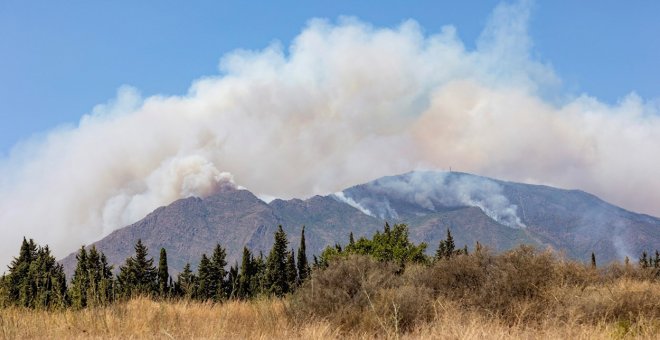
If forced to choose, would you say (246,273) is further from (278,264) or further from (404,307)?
(404,307)

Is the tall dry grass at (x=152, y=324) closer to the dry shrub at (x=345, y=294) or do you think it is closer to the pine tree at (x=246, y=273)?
the dry shrub at (x=345, y=294)

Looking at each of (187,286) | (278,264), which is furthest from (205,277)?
(187,286)

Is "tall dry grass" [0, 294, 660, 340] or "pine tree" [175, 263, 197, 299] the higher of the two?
"pine tree" [175, 263, 197, 299]

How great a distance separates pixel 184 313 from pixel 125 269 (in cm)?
7294

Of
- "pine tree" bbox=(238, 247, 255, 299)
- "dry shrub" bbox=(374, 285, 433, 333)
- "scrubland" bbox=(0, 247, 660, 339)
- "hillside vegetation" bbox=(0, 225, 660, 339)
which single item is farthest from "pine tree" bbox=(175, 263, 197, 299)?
"pine tree" bbox=(238, 247, 255, 299)

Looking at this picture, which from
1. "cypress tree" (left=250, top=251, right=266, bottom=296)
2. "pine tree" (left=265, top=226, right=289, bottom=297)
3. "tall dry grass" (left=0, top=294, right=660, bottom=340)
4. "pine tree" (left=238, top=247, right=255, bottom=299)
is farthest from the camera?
"pine tree" (left=238, top=247, right=255, bottom=299)

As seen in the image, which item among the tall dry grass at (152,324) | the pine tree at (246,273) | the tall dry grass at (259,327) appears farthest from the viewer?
the pine tree at (246,273)

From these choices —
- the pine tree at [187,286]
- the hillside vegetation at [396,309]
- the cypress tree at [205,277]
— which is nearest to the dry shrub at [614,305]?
the hillside vegetation at [396,309]

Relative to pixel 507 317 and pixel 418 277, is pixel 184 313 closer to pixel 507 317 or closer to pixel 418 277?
pixel 418 277

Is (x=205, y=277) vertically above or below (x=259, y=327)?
above

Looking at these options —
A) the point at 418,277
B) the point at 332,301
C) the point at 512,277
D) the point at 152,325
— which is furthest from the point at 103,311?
the point at 512,277

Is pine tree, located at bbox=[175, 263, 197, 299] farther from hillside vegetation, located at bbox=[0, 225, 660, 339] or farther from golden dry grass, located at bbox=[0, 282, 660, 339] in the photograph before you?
golden dry grass, located at bbox=[0, 282, 660, 339]

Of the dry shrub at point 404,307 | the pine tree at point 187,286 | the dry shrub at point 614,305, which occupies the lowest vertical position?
the dry shrub at point 614,305

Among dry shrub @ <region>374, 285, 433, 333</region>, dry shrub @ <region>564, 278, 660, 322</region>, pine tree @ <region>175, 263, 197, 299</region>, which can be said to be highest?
pine tree @ <region>175, 263, 197, 299</region>
